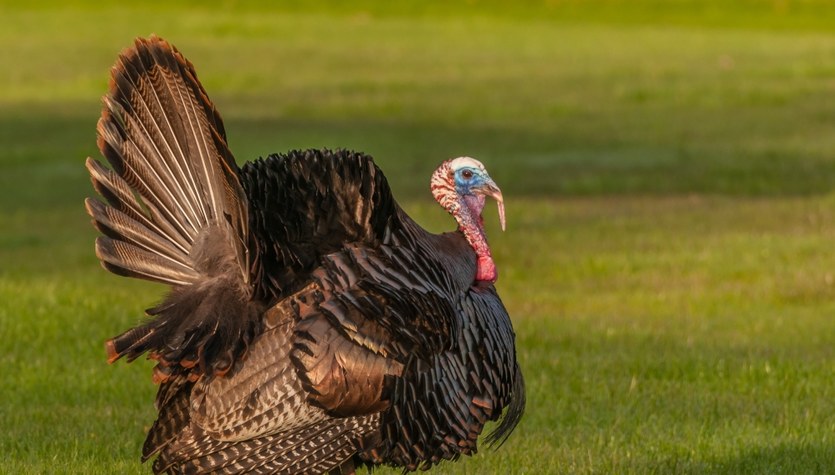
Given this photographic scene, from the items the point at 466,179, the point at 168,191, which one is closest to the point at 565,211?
the point at 466,179

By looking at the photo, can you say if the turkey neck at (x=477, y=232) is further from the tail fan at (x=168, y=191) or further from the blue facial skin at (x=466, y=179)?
the tail fan at (x=168, y=191)

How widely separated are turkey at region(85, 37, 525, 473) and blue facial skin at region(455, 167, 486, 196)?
1.34 feet

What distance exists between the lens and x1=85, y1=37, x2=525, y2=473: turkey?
626 cm

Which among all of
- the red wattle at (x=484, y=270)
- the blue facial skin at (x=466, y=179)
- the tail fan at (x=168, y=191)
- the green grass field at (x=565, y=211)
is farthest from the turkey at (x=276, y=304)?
the green grass field at (x=565, y=211)

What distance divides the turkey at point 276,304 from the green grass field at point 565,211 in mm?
1250

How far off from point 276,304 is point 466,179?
124 centimetres

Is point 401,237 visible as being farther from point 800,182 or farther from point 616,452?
point 800,182

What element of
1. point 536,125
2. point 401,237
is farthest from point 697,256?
point 536,125

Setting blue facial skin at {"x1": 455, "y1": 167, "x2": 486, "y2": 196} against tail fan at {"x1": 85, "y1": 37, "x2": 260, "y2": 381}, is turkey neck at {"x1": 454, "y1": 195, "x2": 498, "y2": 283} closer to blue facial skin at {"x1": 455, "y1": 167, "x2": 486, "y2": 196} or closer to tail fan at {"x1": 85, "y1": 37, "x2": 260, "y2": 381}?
blue facial skin at {"x1": 455, "y1": 167, "x2": 486, "y2": 196}

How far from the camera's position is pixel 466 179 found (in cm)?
718

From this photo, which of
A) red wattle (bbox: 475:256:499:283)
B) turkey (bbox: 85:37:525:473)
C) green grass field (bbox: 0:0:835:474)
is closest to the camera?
turkey (bbox: 85:37:525:473)

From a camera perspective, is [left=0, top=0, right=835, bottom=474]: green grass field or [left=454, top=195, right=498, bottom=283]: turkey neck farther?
[left=0, top=0, right=835, bottom=474]: green grass field

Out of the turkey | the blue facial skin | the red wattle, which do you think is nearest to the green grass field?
the red wattle

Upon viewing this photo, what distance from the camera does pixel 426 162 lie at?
75.9 feet
